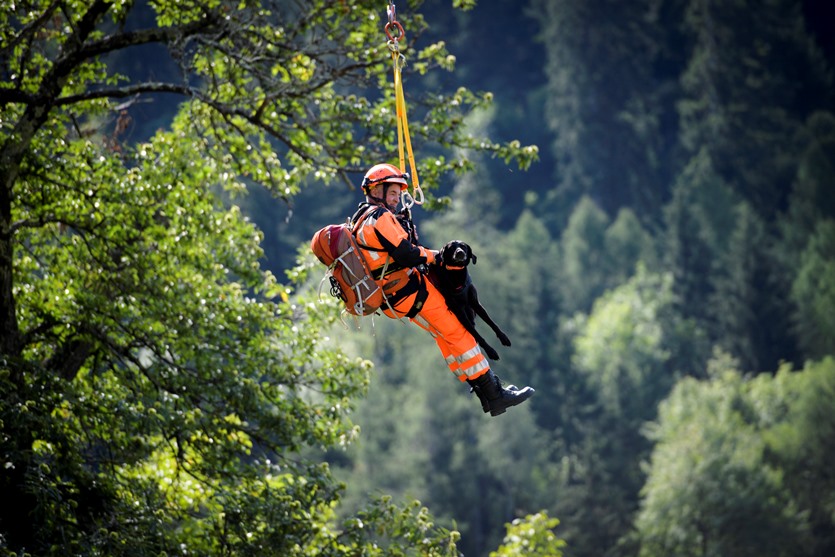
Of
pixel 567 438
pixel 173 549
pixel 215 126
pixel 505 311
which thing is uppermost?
pixel 505 311

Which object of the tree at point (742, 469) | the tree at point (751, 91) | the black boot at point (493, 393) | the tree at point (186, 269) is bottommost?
the black boot at point (493, 393)

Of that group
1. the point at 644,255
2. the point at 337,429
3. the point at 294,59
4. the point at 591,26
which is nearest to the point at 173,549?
the point at 337,429

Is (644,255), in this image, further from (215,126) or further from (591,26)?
(215,126)

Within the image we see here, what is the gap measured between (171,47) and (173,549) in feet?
15.5

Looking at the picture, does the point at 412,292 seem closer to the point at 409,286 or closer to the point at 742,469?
the point at 409,286

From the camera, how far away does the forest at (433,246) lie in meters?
13.8

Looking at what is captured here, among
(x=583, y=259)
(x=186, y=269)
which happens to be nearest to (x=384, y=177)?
(x=186, y=269)

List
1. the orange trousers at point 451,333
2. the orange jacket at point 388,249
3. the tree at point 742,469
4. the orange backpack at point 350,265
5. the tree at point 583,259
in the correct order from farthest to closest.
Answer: the tree at point 583,259, the tree at point 742,469, the orange trousers at point 451,333, the orange backpack at point 350,265, the orange jacket at point 388,249

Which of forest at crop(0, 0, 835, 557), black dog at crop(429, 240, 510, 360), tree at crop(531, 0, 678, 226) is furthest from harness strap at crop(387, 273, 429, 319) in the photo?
tree at crop(531, 0, 678, 226)

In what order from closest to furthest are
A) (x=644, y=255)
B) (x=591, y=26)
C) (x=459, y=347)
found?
(x=459, y=347) < (x=644, y=255) < (x=591, y=26)

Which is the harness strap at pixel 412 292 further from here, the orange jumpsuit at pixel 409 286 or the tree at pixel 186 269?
the tree at pixel 186 269

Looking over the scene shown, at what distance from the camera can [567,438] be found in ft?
250

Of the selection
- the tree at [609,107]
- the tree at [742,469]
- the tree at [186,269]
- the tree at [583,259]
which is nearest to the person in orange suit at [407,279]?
the tree at [186,269]

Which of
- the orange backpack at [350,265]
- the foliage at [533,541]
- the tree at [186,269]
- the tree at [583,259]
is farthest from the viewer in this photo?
the tree at [583,259]
